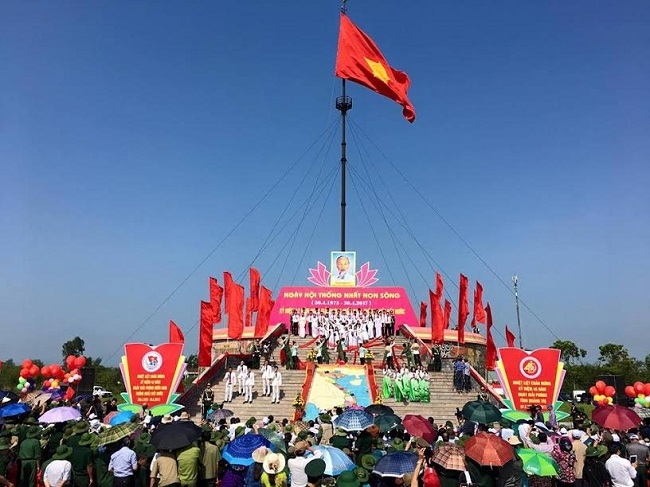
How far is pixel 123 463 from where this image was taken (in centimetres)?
679

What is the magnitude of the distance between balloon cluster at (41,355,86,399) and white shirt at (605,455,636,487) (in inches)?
704

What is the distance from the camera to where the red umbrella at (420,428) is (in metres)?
8.93

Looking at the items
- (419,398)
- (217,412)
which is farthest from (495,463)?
(419,398)

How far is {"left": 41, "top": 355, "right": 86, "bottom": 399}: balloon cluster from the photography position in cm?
1888

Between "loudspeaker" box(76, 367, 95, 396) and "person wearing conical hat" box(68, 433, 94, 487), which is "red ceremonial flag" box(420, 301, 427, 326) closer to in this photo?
"loudspeaker" box(76, 367, 95, 396)

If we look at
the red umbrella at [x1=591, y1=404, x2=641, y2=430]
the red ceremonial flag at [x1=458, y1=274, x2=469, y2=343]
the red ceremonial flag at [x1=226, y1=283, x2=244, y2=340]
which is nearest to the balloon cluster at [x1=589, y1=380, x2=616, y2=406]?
the red umbrella at [x1=591, y1=404, x2=641, y2=430]

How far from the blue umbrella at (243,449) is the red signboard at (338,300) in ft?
79.1

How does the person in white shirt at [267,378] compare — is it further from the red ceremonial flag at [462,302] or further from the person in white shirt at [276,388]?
the red ceremonial flag at [462,302]

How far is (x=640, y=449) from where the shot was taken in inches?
313

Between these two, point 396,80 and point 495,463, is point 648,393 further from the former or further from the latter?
point 396,80

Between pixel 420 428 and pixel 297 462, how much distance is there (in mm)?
3764

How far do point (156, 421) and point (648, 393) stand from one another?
46.9 feet

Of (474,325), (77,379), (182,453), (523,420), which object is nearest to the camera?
(182,453)

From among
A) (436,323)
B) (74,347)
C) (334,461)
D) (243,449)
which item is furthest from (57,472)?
(74,347)
